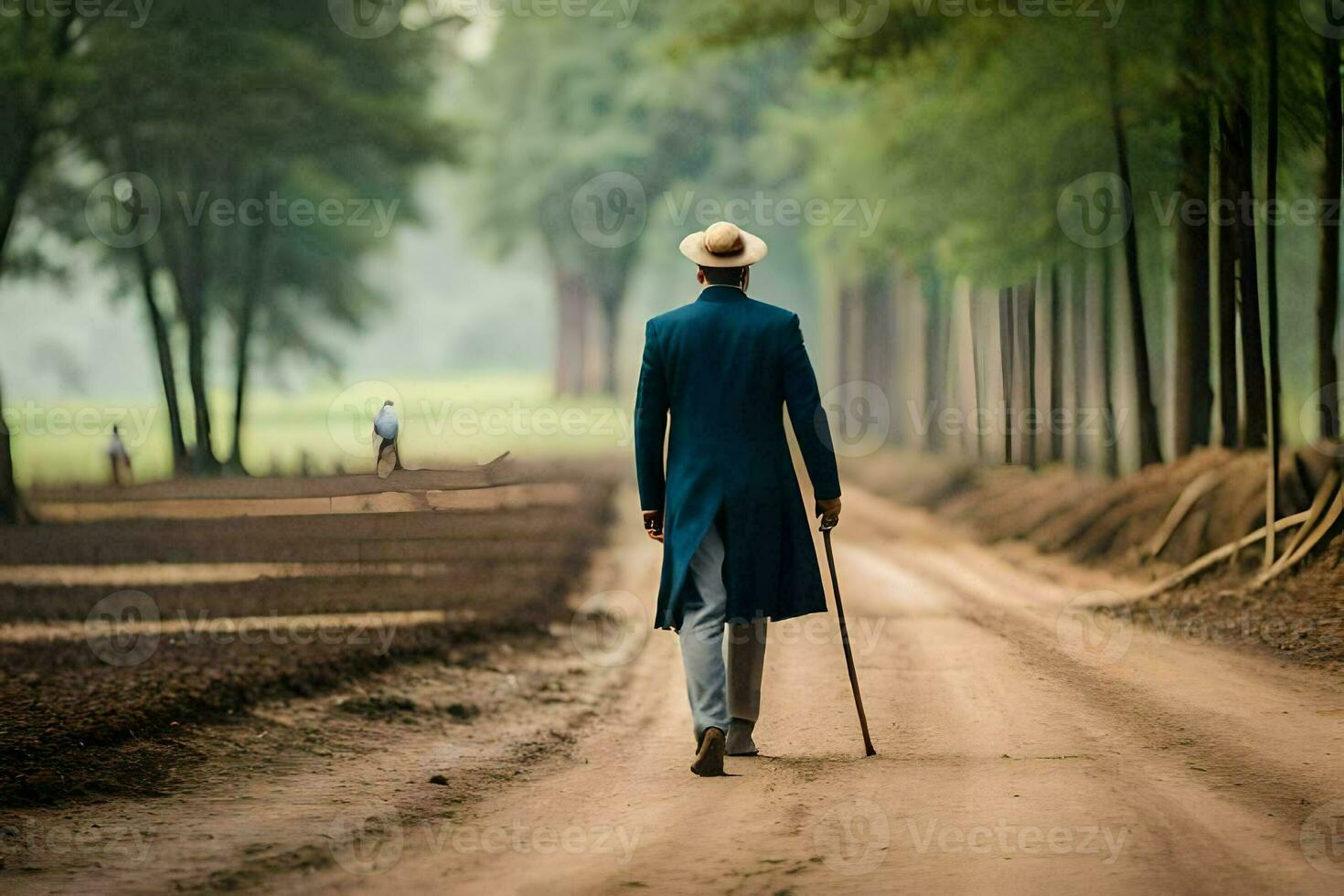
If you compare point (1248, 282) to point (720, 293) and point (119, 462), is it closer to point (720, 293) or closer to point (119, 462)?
point (720, 293)

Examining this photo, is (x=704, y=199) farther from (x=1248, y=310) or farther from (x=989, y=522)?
(x=1248, y=310)

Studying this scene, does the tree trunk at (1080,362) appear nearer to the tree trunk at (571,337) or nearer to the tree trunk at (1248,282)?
the tree trunk at (1248,282)

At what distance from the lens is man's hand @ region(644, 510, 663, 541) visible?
7.12m

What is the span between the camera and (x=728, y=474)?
6945 mm

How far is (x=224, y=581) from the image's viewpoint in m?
13.5

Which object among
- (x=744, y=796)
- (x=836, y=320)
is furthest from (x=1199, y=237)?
(x=836, y=320)

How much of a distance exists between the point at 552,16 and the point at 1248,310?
3540 cm

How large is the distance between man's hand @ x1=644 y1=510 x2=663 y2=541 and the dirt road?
110cm

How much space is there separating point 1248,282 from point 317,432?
101ft

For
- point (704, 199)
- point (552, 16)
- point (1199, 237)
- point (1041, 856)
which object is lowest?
point (1041, 856)

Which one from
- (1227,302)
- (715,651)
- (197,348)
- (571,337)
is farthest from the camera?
(571,337)

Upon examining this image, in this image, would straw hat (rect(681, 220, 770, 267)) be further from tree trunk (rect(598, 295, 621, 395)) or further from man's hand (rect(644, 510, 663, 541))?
tree trunk (rect(598, 295, 621, 395))

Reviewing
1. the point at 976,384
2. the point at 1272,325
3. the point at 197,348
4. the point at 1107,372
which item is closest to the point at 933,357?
the point at 976,384

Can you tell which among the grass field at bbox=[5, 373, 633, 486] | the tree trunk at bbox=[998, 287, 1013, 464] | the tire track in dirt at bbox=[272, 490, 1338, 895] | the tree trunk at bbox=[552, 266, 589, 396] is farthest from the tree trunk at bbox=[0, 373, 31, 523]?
the tree trunk at bbox=[552, 266, 589, 396]
